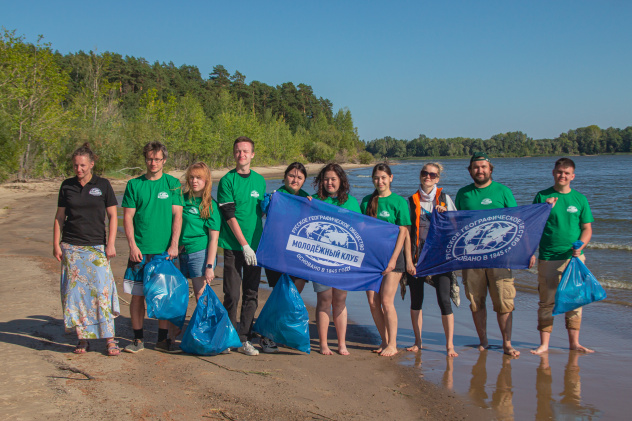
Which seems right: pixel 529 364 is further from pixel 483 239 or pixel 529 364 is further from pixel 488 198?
pixel 488 198

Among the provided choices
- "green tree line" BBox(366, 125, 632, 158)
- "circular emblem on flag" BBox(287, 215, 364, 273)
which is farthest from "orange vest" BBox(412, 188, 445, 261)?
"green tree line" BBox(366, 125, 632, 158)

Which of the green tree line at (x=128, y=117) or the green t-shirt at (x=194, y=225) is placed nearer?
the green t-shirt at (x=194, y=225)

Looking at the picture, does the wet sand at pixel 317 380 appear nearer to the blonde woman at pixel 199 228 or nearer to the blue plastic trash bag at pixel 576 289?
the blue plastic trash bag at pixel 576 289

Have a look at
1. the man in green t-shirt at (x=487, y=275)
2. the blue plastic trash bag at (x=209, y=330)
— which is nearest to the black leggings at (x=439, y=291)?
the man in green t-shirt at (x=487, y=275)

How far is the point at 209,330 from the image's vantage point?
15.1 feet

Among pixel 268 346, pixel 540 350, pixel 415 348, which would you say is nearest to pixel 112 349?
pixel 268 346

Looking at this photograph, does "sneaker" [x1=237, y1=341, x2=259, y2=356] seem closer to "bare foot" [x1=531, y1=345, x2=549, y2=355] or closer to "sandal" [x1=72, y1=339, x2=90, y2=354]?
"sandal" [x1=72, y1=339, x2=90, y2=354]

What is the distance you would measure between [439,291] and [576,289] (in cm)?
133

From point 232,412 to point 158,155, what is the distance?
2325 millimetres

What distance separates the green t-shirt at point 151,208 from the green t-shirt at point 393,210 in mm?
1943

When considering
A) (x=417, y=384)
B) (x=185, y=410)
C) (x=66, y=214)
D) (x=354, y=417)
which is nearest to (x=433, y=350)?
(x=417, y=384)

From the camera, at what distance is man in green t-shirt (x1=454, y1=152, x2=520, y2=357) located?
16.4 feet

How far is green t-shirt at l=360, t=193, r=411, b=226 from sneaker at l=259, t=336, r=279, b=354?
1619 mm

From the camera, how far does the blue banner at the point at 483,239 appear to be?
197 inches
